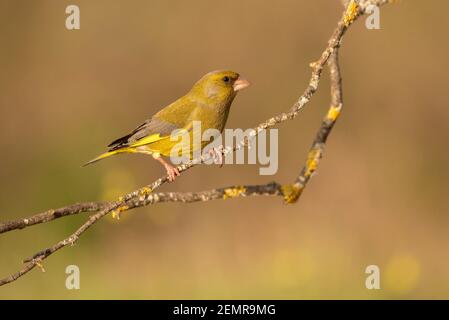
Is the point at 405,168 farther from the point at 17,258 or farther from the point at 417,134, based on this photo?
the point at 17,258

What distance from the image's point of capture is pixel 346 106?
32.0 feet

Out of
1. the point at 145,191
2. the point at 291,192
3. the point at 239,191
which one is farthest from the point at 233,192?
the point at 145,191

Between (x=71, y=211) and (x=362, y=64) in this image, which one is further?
(x=362, y=64)

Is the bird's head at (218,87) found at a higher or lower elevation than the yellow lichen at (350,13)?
higher

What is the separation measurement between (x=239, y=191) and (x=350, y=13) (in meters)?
0.70

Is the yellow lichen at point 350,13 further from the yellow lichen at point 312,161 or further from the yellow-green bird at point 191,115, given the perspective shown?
the yellow-green bird at point 191,115

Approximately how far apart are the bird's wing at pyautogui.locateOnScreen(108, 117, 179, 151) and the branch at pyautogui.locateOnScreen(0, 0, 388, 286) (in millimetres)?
2027

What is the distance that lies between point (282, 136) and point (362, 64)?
1.73 meters

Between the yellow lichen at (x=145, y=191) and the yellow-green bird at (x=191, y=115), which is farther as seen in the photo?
the yellow-green bird at (x=191, y=115)

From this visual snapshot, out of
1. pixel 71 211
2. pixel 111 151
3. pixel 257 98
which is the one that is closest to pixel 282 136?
pixel 257 98

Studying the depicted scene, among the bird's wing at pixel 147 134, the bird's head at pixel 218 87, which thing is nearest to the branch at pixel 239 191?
the bird's wing at pixel 147 134

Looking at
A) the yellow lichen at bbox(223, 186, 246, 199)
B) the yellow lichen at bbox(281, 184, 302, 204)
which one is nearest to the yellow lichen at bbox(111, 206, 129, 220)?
the yellow lichen at bbox(223, 186, 246, 199)

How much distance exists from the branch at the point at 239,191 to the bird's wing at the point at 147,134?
203cm

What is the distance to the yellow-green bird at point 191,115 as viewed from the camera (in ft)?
15.2
